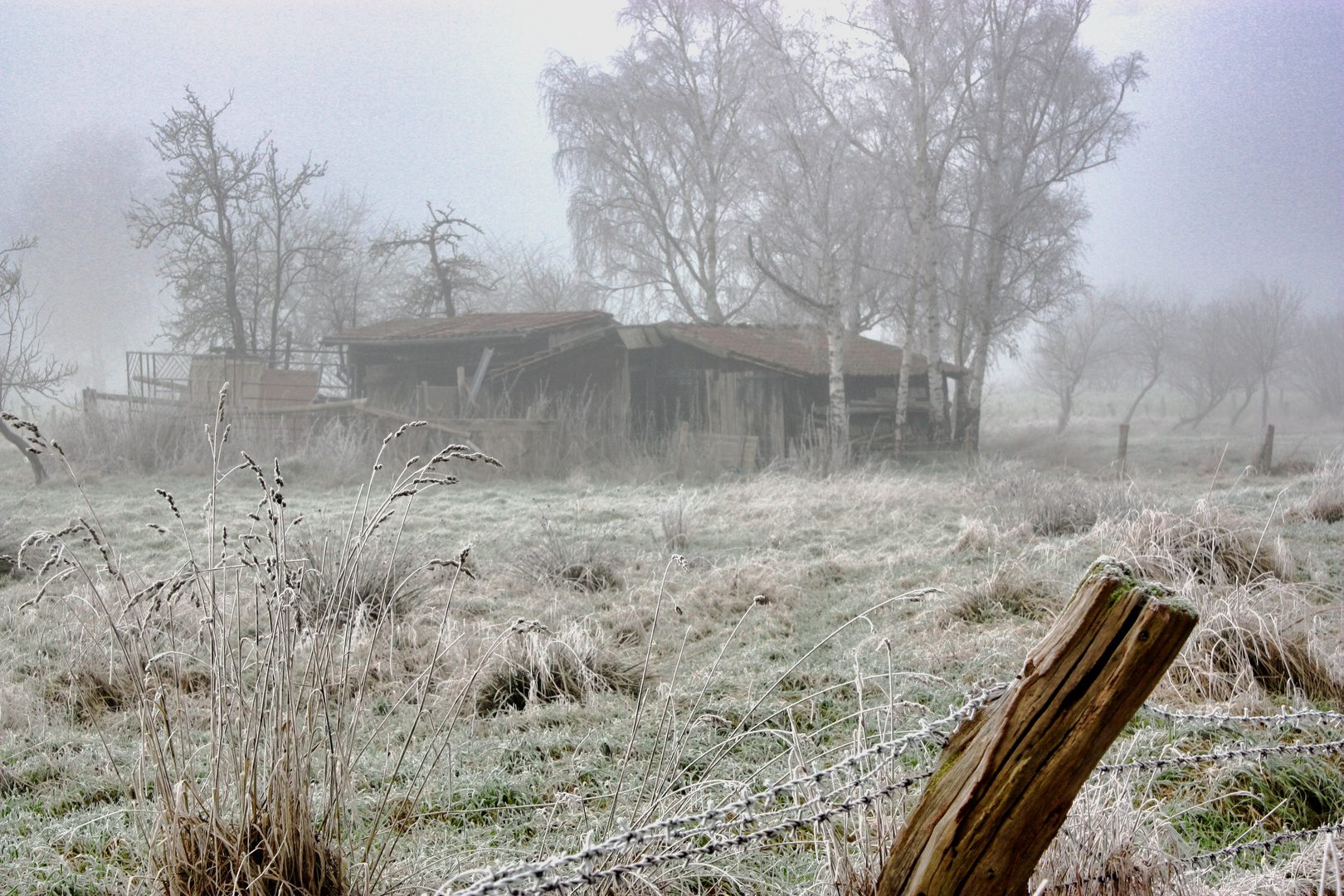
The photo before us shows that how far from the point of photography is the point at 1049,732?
4.92 ft

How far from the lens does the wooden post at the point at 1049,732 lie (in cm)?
Answer: 145

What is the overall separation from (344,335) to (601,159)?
10133mm

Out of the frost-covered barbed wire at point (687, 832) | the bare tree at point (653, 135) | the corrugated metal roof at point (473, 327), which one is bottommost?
the frost-covered barbed wire at point (687, 832)

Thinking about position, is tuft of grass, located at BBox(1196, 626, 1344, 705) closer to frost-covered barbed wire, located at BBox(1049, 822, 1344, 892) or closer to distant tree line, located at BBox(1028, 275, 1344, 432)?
frost-covered barbed wire, located at BBox(1049, 822, 1344, 892)

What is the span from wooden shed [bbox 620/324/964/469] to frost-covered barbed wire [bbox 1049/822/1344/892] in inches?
552

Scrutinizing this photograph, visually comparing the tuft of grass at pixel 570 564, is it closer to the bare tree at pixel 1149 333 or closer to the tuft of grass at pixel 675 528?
the tuft of grass at pixel 675 528

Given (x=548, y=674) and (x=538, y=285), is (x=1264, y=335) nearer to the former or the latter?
(x=538, y=285)

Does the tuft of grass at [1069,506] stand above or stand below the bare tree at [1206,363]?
below

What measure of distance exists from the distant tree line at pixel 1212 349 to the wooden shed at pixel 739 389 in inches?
812

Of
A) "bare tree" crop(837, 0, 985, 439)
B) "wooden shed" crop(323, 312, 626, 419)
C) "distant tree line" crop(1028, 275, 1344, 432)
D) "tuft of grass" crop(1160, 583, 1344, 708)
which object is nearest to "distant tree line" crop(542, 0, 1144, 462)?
"bare tree" crop(837, 0, 985, 439)

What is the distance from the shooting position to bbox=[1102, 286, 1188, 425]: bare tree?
40500mm

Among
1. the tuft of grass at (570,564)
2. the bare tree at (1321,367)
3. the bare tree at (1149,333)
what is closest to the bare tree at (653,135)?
the tuft of grass at (570,564)

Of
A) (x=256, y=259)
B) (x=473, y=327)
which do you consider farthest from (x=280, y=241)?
(x=473, y=327)

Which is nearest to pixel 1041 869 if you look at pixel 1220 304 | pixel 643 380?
pixel 643 380
